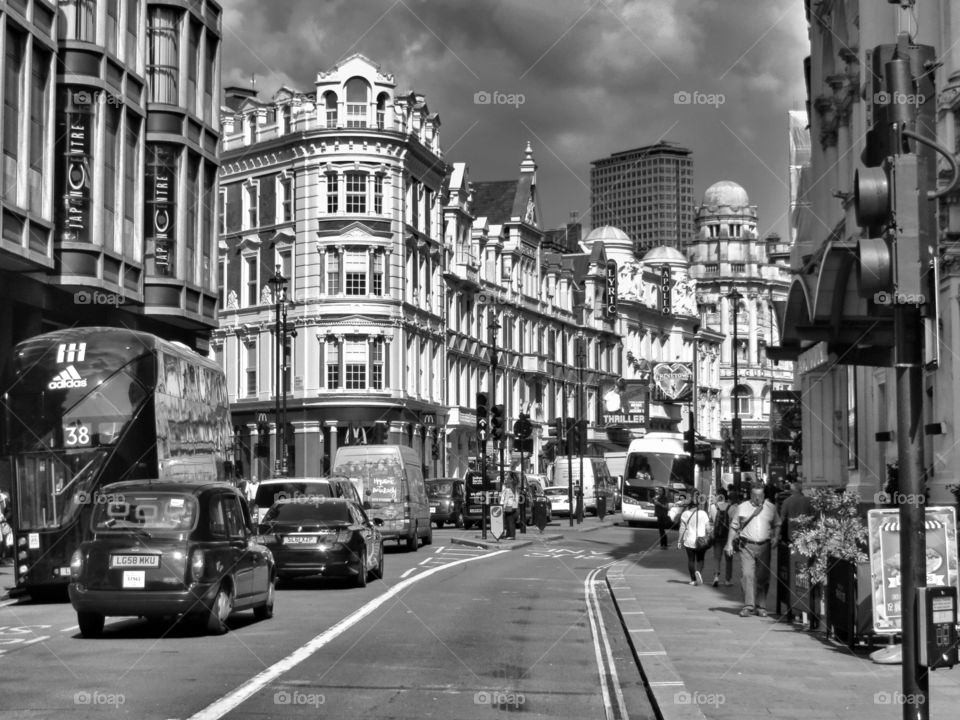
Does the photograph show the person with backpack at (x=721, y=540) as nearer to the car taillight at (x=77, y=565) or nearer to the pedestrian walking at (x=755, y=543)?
the pedestrian walking at (x=755, y=543)

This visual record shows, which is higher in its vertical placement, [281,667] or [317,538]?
[317,538]

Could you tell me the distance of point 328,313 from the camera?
6825cm

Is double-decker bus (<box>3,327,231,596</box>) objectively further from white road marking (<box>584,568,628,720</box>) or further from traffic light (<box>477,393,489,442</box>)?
traffic light (<box>477,393,489,442</box>)

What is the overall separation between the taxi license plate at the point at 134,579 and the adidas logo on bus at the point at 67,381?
7.47 metres

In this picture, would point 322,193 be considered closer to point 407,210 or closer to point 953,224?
point 407,210

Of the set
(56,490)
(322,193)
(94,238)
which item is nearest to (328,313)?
(322,193)

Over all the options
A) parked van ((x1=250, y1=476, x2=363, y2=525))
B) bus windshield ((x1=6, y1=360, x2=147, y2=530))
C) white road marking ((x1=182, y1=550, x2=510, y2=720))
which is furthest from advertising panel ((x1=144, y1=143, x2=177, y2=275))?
white road marking ((x1=182, y1=550, x2=510, y2=720))

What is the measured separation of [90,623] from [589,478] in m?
60.2

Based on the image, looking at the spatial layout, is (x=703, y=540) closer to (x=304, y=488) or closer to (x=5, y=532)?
(x=304, y=488)

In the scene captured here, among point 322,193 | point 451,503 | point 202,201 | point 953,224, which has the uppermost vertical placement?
point 322,193

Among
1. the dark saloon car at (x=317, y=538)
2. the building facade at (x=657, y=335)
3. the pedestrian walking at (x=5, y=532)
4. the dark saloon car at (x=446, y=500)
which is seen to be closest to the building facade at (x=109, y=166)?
the pedestrian walking at (x=5, y=532)

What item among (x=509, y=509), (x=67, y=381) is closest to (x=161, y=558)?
(x=67, y=381)

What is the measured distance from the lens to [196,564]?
16375mm

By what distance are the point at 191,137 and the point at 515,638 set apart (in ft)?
94.8
